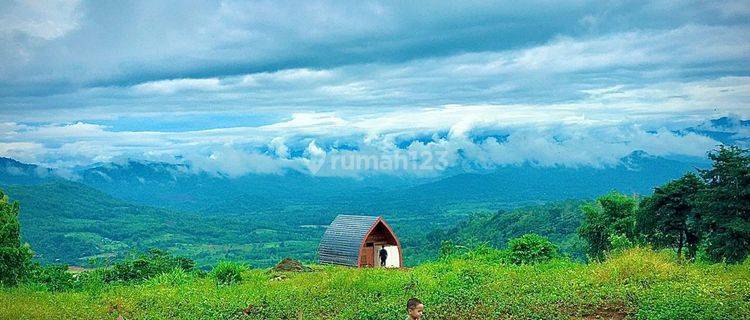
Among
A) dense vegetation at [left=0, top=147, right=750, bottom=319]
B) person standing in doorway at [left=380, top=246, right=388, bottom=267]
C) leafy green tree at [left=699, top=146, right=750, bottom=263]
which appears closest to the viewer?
dense vegetation at [left=0, top=147, right=750, bottom=319]

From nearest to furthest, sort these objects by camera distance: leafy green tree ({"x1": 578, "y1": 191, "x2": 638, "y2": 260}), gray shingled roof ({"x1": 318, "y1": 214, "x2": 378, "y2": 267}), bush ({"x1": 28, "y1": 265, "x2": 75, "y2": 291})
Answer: bush ({"x1": 28, "y1": 265, "x2": 75, "y2": 291}), gray shingled roof ({"x1": 318, "y1": 214, "x2": 378, "y2": 267}), leafy green tree ({"x1": 578, "y1": 191, "x2": 638, "y2": 260})

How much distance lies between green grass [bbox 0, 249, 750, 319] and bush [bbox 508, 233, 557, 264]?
4.74 m

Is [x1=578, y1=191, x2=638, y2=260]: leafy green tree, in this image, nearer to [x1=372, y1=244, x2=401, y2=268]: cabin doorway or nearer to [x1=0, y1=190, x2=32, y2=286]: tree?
[x1=372, y1=244, x2=401, y2=268]: cabin doorway

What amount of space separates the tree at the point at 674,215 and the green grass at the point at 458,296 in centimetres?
836

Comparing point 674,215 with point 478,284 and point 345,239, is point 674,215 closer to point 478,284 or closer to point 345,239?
point 478,284

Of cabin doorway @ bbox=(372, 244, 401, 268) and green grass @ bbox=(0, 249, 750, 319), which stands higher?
green grass @ bbox=(0, 249, 750, 319)

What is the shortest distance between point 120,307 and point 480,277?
414 inches

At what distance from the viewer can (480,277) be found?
20250 mm

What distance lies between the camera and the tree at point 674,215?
94.9 feet

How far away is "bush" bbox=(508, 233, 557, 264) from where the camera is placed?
1067 inches

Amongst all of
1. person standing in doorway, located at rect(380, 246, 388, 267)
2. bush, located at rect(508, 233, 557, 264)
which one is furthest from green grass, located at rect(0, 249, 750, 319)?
person standing in doorway, located at rect(380, 246, 388, 267)

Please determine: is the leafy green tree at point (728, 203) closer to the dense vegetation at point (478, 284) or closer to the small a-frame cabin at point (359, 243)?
the dense vegetation at point (478, 284)

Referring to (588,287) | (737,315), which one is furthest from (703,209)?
(737,315)

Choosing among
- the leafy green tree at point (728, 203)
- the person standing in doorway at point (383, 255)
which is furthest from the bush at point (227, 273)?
the leafy green tree at point (728, 203)
